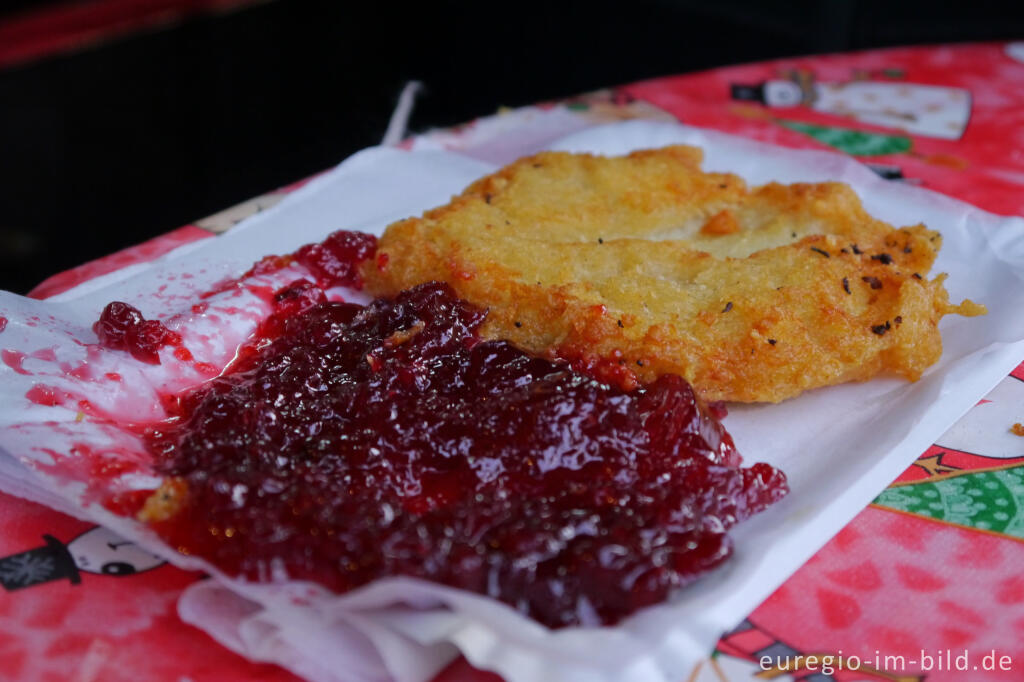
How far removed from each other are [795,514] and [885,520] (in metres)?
0.29

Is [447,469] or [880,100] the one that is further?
[880,100]

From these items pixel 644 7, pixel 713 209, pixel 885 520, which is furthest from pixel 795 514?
pixel 644 7

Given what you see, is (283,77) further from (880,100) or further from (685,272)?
(685,272)

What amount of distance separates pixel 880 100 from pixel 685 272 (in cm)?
243

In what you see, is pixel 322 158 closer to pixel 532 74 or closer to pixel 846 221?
pixel 532 74

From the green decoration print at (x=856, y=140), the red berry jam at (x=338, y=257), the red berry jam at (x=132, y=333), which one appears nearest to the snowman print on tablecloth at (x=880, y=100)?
the green decoration print at (x=856, y=140)

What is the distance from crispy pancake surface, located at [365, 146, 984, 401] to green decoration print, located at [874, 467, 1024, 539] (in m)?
0.41

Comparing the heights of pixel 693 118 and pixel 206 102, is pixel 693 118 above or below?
above

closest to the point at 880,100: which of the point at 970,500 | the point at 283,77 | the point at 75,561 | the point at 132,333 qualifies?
the point at 970,500

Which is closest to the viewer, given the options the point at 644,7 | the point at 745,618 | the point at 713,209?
the point at 745,618

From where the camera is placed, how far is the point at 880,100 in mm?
4969

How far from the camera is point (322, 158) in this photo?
6.49 m

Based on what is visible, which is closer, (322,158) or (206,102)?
(322,158)

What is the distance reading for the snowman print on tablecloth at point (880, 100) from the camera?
4770 mm
